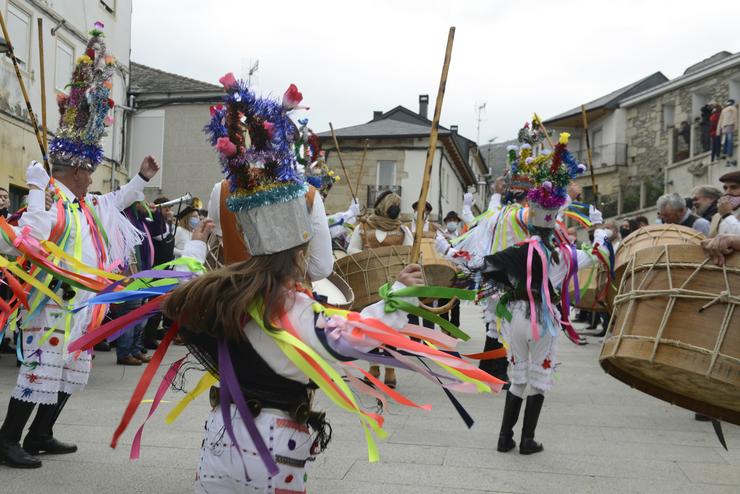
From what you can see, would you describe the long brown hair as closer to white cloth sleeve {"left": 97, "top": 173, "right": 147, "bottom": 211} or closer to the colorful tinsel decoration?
the colorful tinsel decoration

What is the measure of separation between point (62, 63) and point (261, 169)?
17.5m

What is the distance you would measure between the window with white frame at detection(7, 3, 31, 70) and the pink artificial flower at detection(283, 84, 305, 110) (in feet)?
49.4

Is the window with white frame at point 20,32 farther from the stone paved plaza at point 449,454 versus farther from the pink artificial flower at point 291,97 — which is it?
the pink artificial flower at point 291,97

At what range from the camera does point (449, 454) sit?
5.35 metres

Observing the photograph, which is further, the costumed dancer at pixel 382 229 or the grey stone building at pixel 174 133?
the grey stone building at pixel 174 133

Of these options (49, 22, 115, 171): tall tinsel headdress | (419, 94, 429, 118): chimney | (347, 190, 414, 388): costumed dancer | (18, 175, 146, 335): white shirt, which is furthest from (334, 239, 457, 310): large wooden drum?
(419, 94, 429, 118): chimney

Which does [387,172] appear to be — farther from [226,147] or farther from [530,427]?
[226,147]

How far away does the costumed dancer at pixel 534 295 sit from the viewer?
554cm

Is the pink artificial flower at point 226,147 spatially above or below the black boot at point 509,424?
above

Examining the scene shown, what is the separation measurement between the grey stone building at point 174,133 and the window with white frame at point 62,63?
4609 millimetres

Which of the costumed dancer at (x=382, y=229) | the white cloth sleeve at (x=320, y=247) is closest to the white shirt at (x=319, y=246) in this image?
the white cloth sleeve at (x=320, y=247)

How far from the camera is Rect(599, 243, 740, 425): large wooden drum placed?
371cm

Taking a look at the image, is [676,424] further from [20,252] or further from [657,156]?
[657,156]

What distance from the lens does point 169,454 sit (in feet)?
16.8
